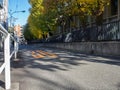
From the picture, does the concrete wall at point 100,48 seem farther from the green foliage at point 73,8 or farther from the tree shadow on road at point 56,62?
the green foliage at point 73,8

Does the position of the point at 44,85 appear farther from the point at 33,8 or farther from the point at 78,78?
the point at 33,8

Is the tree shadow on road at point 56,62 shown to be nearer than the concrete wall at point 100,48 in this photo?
Yes

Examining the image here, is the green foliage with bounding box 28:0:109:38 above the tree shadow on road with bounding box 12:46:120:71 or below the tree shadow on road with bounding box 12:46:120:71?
above

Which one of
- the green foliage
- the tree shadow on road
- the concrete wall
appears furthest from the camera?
the green foliage

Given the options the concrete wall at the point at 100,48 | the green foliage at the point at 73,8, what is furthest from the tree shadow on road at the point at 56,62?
the green foliage at the point at 73,8

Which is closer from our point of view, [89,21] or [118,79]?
[118,79]

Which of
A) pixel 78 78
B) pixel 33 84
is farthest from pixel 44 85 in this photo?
pixel 78 78

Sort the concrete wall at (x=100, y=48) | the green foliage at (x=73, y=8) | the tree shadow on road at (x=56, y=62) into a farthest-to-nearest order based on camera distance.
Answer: the green foliage at (x=73, y=8), the concrete wall at (x=100, y=48), the tree shadow on road at (x=56, y=62)

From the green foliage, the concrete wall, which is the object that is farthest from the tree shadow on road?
the green foliage

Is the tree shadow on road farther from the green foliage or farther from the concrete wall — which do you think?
the green foliage

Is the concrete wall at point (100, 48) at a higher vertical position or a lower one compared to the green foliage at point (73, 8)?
lower

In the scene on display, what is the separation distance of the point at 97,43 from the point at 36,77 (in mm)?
14977

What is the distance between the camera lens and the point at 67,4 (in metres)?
33.8

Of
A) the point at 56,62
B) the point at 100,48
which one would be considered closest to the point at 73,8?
the point at 100,48
